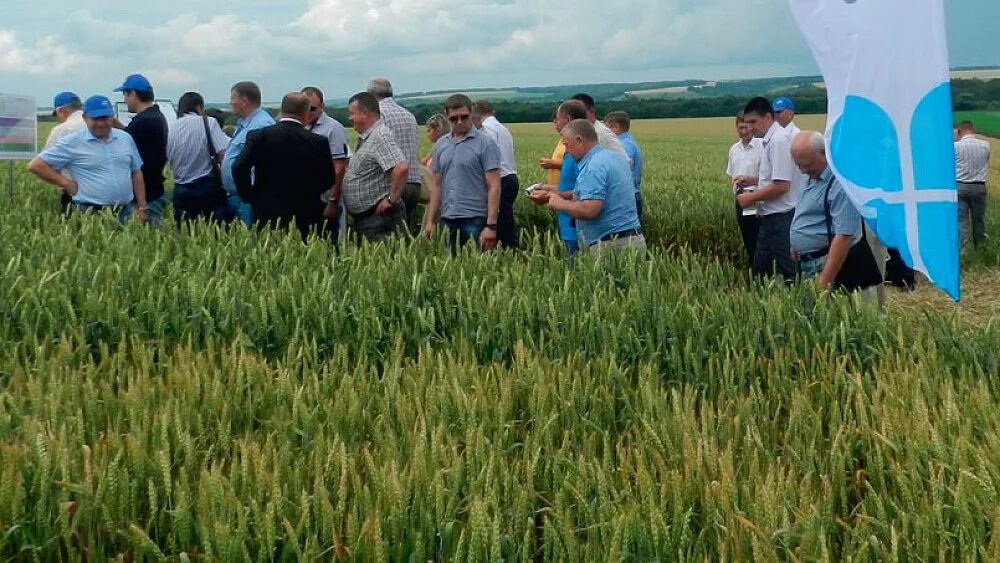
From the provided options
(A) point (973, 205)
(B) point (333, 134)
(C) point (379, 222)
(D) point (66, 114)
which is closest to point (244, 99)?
(B) point (333, 134)

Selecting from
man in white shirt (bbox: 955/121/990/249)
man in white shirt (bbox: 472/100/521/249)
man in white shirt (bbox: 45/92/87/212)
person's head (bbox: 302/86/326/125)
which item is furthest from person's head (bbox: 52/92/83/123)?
man in white shirt (bbox: 955/121/990/249)

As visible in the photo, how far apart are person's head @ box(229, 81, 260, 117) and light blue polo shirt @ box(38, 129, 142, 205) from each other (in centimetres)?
87

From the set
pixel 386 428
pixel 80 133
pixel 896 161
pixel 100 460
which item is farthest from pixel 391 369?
pixel 80 133

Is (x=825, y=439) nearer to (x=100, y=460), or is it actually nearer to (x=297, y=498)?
(x=297, y=498)

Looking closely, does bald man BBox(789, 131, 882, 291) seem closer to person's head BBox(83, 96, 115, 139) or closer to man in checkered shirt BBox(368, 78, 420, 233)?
man in checkered shirt BBox(368, 78, 420, 233)

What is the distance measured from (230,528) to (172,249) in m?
4.19

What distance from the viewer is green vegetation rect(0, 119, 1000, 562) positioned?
2123 millimetres

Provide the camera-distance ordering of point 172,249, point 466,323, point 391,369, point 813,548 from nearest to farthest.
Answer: point 813,548 < point 391,369 < point 466,323 < point 172,249

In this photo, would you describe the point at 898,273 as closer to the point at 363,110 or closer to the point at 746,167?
the point at 746,167

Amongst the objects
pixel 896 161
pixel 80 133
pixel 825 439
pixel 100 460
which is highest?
pixel 80 133

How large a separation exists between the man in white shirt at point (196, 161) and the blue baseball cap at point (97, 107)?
104cm

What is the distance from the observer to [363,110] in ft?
23.7

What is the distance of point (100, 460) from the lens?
8.04 ft

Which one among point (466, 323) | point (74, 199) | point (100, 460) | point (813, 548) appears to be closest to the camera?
point (813, 548)
